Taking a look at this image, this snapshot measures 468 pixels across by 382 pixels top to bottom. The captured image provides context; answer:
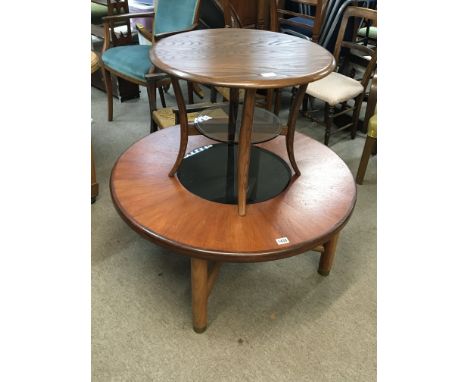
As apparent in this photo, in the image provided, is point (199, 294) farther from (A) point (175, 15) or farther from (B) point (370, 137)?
(A) point (175, 15)

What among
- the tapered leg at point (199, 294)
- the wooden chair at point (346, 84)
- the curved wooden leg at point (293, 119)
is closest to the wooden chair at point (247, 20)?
the wooden chair at point (346, 84)

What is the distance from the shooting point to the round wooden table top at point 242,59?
1246mm

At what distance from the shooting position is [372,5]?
3.92 m

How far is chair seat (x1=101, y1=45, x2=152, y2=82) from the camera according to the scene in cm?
268

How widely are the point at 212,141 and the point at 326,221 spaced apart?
85 cm

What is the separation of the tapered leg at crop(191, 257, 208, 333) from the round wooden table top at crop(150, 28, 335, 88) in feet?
2.11

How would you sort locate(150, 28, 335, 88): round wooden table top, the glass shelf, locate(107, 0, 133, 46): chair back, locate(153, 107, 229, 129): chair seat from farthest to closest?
locate(107, 0, 133, 46): chair back
locate(153, 107, 229, 129): chair seat
the glass shelf
locate(150, 28, 335, 88): round wooden table top

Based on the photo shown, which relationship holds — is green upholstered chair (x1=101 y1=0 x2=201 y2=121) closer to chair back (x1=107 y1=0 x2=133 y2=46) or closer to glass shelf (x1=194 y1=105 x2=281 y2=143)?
chair back (x1=107 y1=0 x2=133 y2=46)

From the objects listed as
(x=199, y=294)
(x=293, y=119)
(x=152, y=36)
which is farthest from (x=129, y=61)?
(x=199, y=294)

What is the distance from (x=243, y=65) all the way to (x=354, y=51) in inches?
75.0

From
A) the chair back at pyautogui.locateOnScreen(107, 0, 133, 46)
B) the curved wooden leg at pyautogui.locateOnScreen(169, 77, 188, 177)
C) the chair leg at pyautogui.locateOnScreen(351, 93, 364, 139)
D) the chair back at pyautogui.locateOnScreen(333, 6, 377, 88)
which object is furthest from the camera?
the chair back at pyautogui.locateOnScreen(107, 0, 133, 46)

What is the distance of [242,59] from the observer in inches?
55.2

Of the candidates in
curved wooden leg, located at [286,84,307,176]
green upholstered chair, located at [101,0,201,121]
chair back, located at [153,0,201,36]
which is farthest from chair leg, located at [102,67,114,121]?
curved wooden leg, located at [286,84,307,176]

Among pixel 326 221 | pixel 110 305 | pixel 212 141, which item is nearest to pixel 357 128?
pixel 212 141
